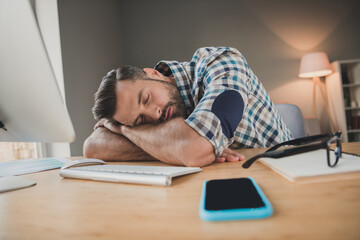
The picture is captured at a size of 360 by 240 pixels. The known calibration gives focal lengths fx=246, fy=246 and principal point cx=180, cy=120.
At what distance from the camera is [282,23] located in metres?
3.62

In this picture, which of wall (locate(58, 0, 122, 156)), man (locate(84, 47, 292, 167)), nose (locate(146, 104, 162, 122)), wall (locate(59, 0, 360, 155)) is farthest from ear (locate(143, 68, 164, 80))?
wall (locate(59, 0, 360, 155))

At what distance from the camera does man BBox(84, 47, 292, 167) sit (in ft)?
2.21

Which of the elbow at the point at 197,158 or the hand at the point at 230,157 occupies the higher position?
the elbow at the point at 197,158

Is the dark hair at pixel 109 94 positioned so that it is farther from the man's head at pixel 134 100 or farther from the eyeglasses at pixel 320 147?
the eyeglasses at pixel 320 147

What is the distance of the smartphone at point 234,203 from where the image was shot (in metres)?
0.27

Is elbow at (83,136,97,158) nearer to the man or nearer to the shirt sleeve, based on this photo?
the man

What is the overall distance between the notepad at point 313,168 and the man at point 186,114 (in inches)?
7.2

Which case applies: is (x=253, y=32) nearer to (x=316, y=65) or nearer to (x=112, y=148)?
(x=316, y=65)

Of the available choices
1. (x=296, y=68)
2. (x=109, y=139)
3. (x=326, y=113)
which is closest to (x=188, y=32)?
(x=296, y=68)

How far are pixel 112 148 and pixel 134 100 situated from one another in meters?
0.20

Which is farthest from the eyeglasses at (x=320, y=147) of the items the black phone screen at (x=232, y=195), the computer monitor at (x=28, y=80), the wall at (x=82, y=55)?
the wall at (x=82, y=55)

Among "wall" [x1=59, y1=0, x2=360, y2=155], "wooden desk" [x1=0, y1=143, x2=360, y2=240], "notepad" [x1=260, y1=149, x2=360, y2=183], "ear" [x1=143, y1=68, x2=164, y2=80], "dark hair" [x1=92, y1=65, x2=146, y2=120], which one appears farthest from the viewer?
"wall" [x1=59, y1=0, x2=360, y2=155]

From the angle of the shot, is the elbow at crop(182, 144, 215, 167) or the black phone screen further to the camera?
the elbow at crop(182, 144, 215, 167)

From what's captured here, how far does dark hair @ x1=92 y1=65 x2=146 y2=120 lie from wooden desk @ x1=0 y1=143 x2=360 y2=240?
A: 52 cm
